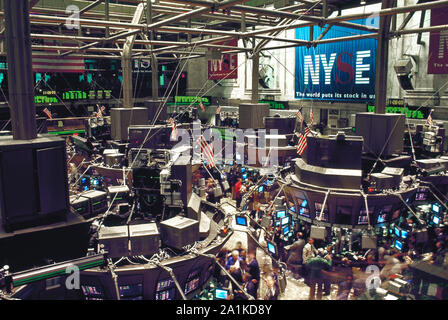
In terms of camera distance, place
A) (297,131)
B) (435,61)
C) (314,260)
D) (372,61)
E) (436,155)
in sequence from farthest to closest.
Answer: (372,61) → (297,131) → (435,61) → (436,155) → (314,260)

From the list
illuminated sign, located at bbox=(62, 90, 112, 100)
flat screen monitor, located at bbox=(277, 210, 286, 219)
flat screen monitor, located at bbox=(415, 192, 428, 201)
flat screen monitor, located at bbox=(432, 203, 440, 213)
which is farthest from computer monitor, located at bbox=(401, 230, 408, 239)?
illuminated sign, located at bbox=(62, 90, 112, 100)

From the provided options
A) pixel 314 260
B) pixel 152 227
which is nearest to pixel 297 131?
pixel 314 260

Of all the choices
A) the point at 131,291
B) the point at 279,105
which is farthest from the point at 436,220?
the point at 279,105

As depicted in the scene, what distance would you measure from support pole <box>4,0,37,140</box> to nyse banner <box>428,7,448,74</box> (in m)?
19.4

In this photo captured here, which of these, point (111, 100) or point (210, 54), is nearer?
point (210, 54)

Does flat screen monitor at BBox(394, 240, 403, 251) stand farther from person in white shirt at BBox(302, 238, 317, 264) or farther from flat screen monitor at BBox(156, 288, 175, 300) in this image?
flat screen monitor at BBox(156, 288, 175, 300)

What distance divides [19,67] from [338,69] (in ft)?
75.8

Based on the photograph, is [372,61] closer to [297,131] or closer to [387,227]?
[297,131]

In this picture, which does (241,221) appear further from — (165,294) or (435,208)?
(435,208)

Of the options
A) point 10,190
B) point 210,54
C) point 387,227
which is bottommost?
point 387,227

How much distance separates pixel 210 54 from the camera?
48.0 ft

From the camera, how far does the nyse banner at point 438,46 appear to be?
1863cm

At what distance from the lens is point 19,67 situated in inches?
178
